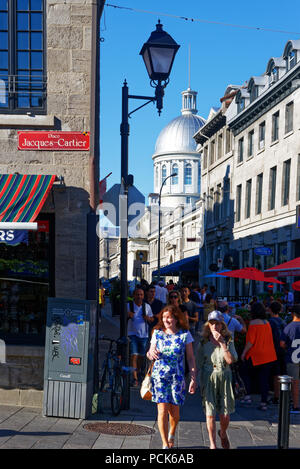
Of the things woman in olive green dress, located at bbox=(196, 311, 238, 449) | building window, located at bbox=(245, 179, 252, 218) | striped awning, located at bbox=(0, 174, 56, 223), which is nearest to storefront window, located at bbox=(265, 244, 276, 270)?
building window, located at bbox=(245, 179, 252, 218)

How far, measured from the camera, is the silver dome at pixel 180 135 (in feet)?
452

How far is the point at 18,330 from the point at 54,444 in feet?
9.53

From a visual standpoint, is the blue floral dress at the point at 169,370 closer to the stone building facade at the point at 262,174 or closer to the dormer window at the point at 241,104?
the stone building facade at the point at 262,174

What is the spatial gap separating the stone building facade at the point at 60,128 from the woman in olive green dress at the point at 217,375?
288 cm

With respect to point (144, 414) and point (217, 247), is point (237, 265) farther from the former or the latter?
point (144, 414)

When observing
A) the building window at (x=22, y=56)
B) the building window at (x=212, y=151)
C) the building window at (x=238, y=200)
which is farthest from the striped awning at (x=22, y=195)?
the building window at (x=212, y=151)

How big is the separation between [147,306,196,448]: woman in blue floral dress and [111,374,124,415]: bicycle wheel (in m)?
2.10

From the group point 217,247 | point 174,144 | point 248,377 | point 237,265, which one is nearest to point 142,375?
point 248,377

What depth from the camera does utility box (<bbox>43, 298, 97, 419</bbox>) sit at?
8.86 m

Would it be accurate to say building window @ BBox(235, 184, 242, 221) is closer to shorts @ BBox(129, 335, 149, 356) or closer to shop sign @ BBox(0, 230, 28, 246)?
shorts @ BBox(129, 335, 149, 356)

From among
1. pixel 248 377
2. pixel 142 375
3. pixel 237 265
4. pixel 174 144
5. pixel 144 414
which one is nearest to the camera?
pixel 144 414

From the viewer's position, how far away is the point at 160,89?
396 inches

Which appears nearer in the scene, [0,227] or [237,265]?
[0,227]

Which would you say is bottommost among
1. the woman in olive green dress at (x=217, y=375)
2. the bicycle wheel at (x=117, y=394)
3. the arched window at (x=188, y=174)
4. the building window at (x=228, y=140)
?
the bicycle wheel at (x=117, y=394)
